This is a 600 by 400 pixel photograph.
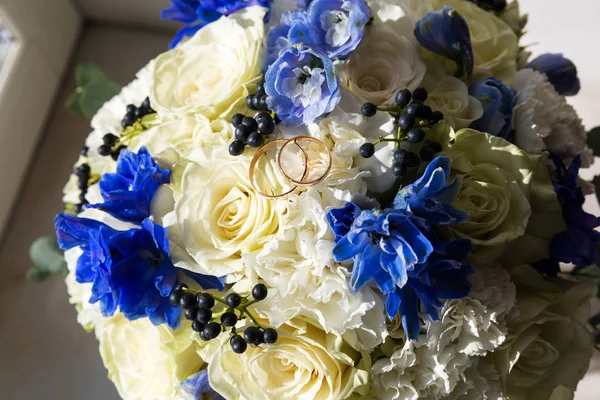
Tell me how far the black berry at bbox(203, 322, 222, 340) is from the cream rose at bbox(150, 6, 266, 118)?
0.20m

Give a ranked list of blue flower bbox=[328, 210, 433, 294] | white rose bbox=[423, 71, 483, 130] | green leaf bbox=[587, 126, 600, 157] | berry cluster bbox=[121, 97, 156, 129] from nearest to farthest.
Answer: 1. blue flower bbox=[328, 210, 433, 294]
2. white rose bbox=[423, 71, 483, 130]
3. berry cluster bbox=[121, 97, 156, 129]
4. green leaf bbox=[587, 126, 600, 157]

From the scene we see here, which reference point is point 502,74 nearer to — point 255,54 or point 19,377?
point 255,54

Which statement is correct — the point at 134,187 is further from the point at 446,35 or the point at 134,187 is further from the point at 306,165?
the point at 446,35

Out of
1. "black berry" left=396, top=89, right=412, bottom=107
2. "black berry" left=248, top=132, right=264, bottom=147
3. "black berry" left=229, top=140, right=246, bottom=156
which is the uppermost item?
"black berry" left=396, top=89, right=412, bottom=107

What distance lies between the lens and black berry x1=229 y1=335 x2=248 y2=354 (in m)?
0.46

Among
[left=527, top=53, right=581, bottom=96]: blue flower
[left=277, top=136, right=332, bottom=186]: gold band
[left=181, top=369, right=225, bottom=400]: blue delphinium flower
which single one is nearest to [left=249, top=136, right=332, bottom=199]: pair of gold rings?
[left=277, top=136, right=332, bottom=186]: gold band

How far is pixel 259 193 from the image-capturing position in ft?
1.54

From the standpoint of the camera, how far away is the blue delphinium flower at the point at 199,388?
53 cm

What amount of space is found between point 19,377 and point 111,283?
494mm

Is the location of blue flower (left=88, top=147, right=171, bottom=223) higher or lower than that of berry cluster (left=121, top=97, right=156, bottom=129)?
lower

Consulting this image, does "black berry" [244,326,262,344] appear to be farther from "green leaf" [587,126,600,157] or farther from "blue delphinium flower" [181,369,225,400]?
"green leaf" [587,126,600,157]

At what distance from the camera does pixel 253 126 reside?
0.49m

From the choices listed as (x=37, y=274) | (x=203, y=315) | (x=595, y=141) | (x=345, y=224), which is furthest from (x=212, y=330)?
(x=595, y=141)

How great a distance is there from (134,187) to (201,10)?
0.80 ft
